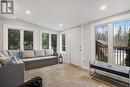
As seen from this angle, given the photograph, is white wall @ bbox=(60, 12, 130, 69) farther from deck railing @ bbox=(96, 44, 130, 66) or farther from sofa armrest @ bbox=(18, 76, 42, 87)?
sofa armrest @ bbox=(18, 76, 42, 87)

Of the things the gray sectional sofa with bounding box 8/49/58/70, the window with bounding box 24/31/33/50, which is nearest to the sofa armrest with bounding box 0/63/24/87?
the gray sectional sofa with bounding box 8/49/58/70

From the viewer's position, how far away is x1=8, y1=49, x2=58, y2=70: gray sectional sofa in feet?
14.8

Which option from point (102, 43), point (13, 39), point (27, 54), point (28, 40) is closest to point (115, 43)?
point (102, 43)

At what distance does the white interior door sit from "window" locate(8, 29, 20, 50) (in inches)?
119

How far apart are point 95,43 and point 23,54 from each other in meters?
3.47

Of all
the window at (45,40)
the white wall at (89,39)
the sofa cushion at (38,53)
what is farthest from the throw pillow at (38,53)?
the white wall at (89,39)

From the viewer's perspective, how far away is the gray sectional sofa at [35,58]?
14.8ft

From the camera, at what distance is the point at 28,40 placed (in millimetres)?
5613

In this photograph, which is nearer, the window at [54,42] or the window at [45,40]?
the window at [45,40]

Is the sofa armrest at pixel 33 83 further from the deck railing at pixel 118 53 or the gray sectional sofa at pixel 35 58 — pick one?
the gray sectional sofa at pixel 35 58

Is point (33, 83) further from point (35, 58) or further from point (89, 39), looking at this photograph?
point (35, 58)

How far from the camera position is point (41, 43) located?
604 cm

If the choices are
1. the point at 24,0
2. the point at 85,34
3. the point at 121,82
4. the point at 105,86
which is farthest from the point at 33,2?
the point at 121,82

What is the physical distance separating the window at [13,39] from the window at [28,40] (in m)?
0.38
